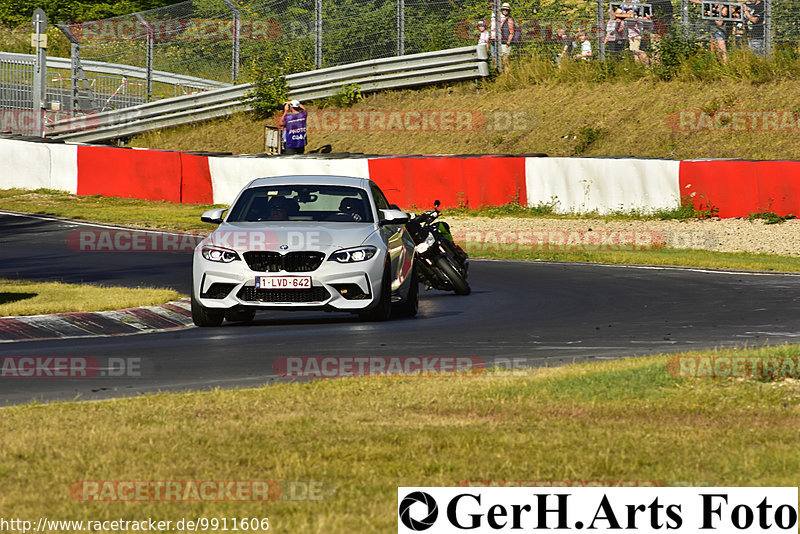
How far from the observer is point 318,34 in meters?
36.8

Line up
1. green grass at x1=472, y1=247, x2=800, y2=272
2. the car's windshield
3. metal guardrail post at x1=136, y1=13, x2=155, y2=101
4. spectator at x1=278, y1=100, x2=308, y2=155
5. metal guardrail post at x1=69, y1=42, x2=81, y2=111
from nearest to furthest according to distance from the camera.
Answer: the car's windshield → green grass at x1=472, y1=247, x2=800, y2=272 → spectator at x1=278, y1=100, x2=308, y2=155 → metal guardrail post at x1=136, y1=13, x2=155, y2=101 → metal guardrail post at x1=69, y1=42, x2=81, y2=111

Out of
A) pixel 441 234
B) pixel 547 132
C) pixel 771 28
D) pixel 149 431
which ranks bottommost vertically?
pixel 149 431

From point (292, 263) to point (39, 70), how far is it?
89.1 feet

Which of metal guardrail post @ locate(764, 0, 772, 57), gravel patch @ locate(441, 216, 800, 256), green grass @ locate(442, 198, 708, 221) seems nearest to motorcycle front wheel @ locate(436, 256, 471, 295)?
gravel patch @ locate(441, 216, 800, 256)

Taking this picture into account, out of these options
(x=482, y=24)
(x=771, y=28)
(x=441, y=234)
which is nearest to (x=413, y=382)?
(x=441, y=234)

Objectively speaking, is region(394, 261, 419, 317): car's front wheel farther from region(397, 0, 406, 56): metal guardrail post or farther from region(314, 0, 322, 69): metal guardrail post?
region(314, 0, 322, 69): metal guardrail post

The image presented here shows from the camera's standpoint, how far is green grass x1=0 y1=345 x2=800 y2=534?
554 centimetres

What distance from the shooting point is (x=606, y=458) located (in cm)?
614

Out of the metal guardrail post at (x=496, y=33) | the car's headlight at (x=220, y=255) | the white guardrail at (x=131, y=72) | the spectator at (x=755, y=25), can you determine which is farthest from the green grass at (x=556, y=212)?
the white guardrail at (x=131, y=72)

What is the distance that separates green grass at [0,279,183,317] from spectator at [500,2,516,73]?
1969 cm

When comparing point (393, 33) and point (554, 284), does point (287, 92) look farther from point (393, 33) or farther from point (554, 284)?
point (554, 284)

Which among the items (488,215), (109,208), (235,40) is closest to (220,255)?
(488,215)

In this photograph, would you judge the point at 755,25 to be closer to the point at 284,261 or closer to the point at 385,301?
the point at 385,301

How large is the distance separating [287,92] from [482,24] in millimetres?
6740
